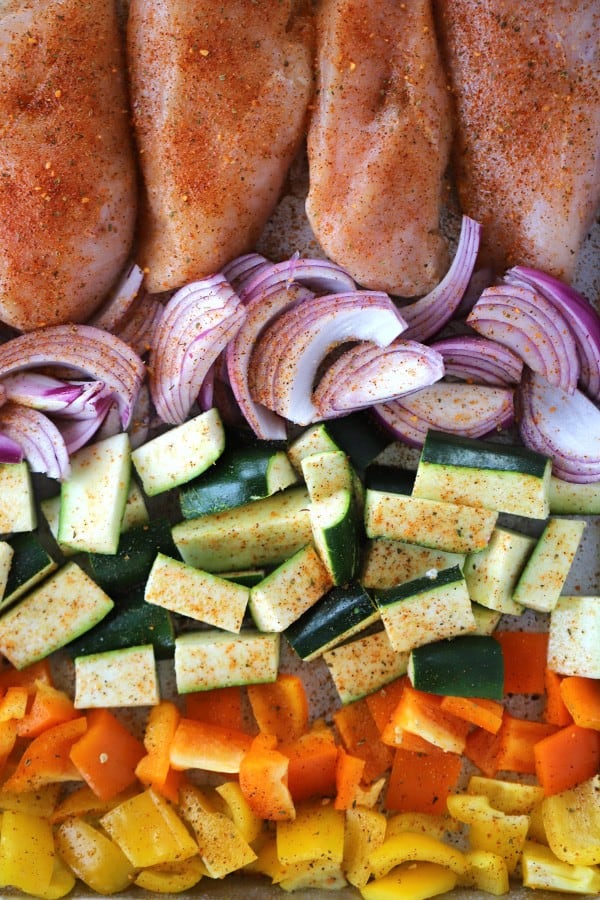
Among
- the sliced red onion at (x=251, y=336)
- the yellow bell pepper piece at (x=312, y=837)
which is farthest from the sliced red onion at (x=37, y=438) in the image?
the yellow bell pepper piece at (x=312, y=837)

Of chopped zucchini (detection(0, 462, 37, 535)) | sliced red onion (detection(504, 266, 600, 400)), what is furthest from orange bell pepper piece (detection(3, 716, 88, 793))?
sliced red onion (detection(504, 266, 600, 400))

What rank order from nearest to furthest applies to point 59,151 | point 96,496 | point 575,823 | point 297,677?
point 59,151 < point 575,823 < point 96,496 < point 297,677

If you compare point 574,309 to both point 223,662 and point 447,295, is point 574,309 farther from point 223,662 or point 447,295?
point 223,662

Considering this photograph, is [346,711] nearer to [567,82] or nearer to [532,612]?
[532,612]

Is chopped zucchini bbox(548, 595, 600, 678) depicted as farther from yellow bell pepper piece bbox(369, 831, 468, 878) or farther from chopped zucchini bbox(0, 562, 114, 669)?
chopped zucchini bbox(0, 562, 114, 669)

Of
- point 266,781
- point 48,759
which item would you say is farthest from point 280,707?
point 48,759
